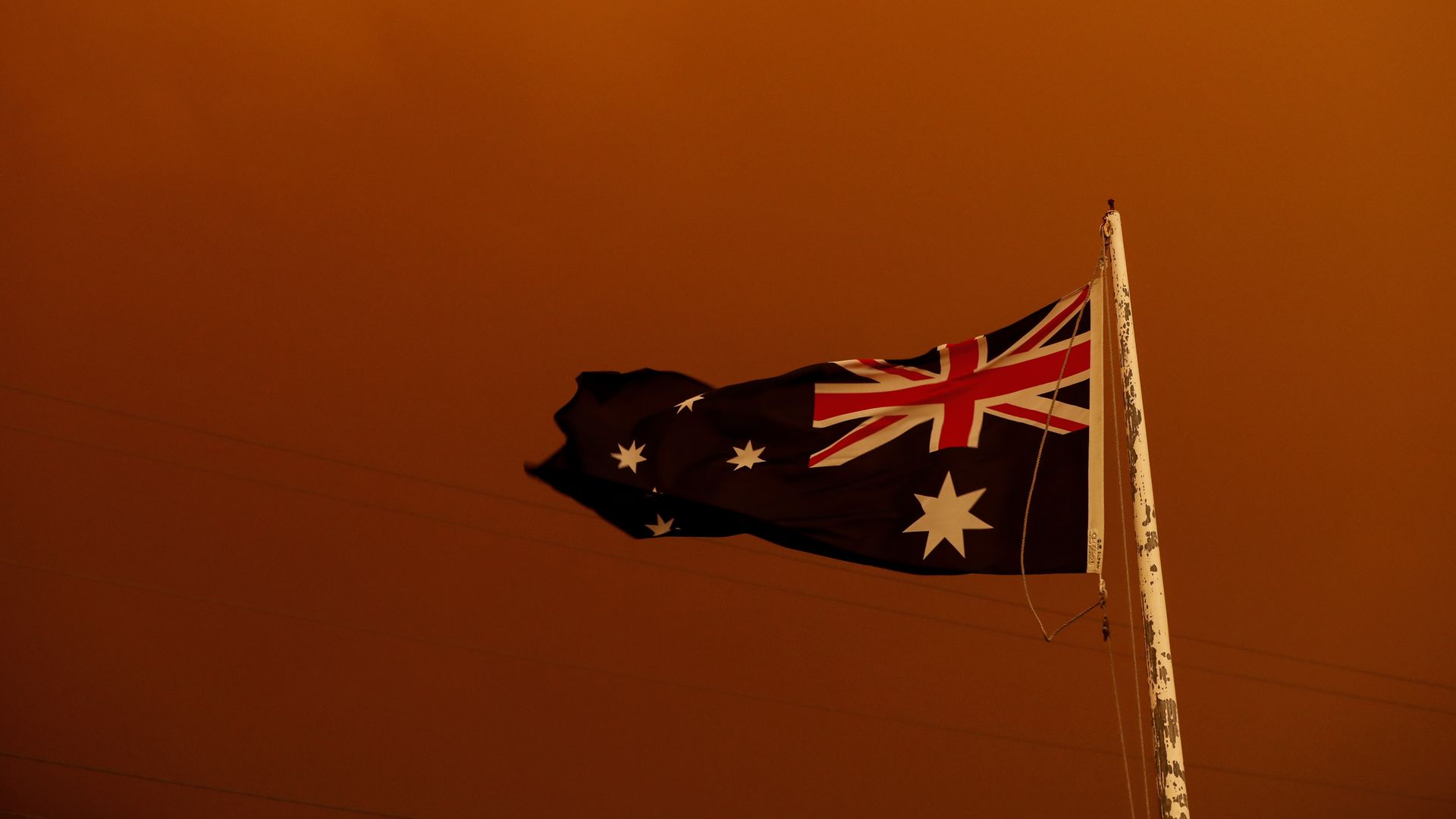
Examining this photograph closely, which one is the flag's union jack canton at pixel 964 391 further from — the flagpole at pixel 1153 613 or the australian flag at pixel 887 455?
the flagpole at pixel 1153 613

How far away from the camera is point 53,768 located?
758 centimetres

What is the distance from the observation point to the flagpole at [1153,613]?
279 cm

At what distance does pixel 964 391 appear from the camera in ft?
12.1

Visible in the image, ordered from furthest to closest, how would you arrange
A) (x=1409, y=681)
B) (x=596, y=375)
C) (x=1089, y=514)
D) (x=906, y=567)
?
(x=1409, y=681)
(x=596, y=375)
(x=906, y=567)
(x=1089, y=514)

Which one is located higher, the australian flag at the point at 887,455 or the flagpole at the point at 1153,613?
the australian flag at the point at 887,455

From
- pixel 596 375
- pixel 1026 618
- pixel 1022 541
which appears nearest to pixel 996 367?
pixel 1022 541

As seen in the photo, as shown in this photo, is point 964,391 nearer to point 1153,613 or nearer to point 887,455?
point 887,455

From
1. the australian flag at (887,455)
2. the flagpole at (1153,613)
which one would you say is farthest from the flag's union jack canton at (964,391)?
the flagpole at (1153,613)

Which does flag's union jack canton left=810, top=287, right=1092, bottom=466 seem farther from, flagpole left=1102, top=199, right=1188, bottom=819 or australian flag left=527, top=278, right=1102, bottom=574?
flagpole left=1102, top=199, right=1188, bottom=819

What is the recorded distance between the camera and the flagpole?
279 centimetres

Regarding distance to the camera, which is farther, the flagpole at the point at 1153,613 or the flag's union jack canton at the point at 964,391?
the flag's union jack canton at the point at 964,391

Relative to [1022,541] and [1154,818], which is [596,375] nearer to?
[1022,541]

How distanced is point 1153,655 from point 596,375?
2.30 m

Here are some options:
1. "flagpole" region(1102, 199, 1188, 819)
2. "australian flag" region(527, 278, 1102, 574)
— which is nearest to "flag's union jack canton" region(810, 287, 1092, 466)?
"australian flag" region(527, 278, 1102, 574)
